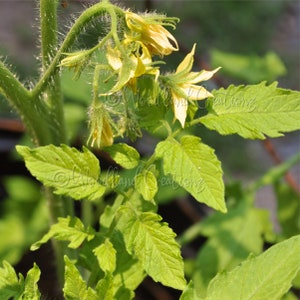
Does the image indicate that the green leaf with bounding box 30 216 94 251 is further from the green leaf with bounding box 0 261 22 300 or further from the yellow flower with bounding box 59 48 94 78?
the yellow flower with bounding box 59 48 94 78

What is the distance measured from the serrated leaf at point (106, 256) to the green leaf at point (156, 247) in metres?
0.03

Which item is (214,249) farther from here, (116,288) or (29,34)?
(29,34)

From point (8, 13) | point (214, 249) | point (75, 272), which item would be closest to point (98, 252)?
point (75, 272)

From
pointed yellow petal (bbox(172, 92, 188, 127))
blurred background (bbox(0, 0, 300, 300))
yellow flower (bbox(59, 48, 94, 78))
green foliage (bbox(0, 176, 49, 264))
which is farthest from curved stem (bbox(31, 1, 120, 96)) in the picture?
blurred background (bbox(0, 0, 300, 300))

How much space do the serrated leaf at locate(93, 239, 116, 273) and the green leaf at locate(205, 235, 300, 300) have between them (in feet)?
0.36

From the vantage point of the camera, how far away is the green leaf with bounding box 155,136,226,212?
2.09 ft

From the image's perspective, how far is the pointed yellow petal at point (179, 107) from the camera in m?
0.66

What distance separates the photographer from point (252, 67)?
136 cm

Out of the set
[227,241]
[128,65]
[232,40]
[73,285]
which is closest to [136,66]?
[128,65]

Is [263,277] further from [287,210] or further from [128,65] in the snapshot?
[287,210]

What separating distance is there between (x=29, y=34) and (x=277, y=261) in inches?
71.3

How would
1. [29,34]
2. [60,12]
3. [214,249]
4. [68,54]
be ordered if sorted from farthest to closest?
[29,34] < [214,249] < [60,12] < [68,54]

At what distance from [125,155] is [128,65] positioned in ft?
0.41

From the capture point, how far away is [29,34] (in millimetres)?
2305
